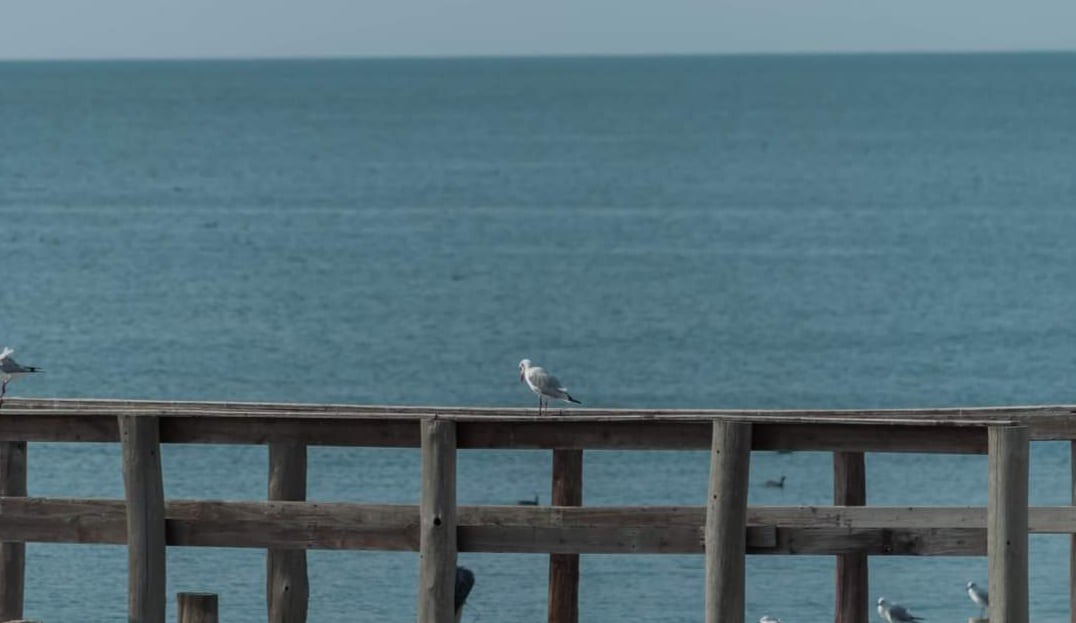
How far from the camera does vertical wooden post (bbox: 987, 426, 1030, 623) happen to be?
31.4ft

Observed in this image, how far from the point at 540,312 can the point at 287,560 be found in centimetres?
4627

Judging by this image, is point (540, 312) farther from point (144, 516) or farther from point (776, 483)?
point (144, 516)

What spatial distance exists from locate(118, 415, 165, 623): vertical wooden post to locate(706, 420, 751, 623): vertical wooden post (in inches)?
105

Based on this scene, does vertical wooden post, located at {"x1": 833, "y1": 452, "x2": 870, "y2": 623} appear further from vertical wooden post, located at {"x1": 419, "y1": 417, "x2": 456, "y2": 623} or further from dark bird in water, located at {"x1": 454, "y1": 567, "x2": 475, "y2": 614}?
vertical wooden post, located at {"x1": 419, "y1": 417, "x2": 456, "y2": 623}

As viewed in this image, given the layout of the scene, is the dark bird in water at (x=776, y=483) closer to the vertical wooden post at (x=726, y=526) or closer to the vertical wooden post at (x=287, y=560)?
the vertical wooden post at (x=287, y=560)

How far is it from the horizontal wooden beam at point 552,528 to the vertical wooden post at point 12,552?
1258 mm

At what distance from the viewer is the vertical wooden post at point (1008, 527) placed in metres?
9.56

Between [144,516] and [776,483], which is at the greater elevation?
[776,483]

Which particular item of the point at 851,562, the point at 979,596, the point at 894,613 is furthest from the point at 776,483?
the point at 851,562

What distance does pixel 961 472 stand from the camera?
32656 mm

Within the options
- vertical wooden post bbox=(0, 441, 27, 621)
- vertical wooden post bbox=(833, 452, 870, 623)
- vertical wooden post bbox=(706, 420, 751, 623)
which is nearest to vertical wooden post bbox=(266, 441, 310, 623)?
Answer: vertical wooden post bbox=(0, 441, 27, 621)

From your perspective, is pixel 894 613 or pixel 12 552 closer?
pixel 12 552

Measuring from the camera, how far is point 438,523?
389 inches

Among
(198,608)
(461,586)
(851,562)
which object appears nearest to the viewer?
(198,608)
